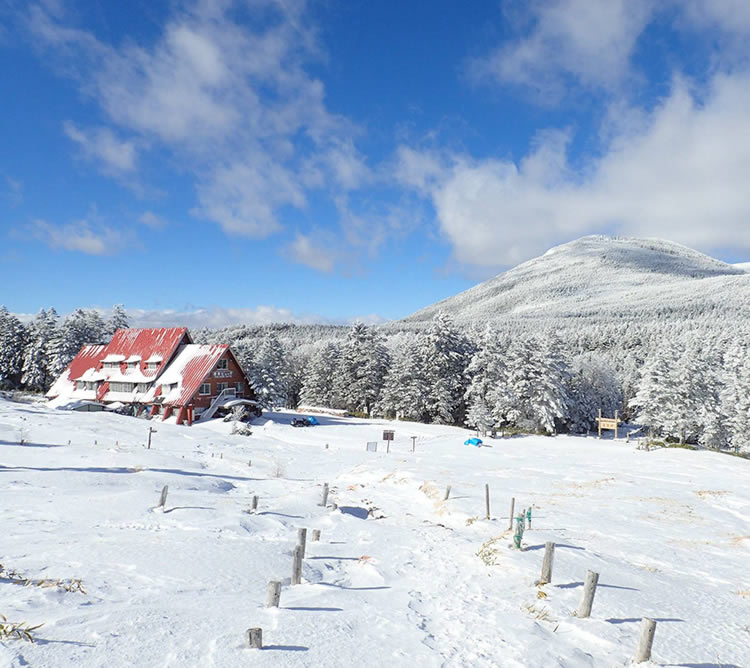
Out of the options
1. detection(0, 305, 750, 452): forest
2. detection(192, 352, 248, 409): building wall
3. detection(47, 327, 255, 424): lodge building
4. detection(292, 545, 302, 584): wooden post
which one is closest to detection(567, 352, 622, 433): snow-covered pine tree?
detection(0, 305, 750, 452): forest

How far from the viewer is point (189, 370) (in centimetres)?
5253

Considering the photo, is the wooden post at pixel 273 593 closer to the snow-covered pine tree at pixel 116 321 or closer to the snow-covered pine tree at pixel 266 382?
the snow-covered pine tree at pixel 266 382

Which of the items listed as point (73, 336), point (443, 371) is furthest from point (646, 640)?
point (73, 336)

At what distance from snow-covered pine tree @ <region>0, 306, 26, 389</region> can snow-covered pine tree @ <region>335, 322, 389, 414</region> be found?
53.1 m

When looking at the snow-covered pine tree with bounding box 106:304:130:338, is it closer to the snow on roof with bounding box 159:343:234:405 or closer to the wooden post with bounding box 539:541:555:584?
the snow on roof with bounding box 159:343:234:405

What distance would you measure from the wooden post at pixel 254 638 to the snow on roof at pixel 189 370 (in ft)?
148

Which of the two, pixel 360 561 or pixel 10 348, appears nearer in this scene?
pixel 360 561

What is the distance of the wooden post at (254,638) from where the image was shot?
26.5 feet

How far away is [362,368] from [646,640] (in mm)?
56049

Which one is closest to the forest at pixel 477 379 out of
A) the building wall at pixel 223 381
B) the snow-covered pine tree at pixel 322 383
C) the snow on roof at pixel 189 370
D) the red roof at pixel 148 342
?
the building wall at pixel 223 381

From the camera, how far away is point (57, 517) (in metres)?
16.0

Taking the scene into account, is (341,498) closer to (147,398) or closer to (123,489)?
(123,489)

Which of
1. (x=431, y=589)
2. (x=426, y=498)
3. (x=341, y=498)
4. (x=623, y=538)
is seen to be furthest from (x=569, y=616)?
(x=341, y=498)

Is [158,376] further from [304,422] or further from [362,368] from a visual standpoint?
[362,368]
